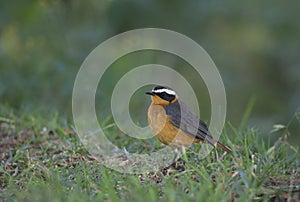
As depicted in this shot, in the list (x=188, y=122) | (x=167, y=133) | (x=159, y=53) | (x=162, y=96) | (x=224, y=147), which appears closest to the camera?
(x=224, y=147)

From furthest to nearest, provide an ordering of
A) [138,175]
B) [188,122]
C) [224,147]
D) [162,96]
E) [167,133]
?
1. [162,96]
2. [188,122]
3. [167,133]
4. [224,147]
5. [138,175]

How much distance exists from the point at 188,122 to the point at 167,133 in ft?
0.93

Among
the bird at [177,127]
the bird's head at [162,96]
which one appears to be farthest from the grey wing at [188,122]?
the bird's head at [162,96]

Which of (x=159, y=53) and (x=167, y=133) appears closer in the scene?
(x=167, y=133)

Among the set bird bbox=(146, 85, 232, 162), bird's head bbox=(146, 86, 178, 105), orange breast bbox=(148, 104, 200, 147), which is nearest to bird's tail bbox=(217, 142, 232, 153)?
bird bbox=(146, 85, 232, 162)

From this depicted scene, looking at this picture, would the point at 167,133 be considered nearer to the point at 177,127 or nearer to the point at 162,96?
the point at 177,127

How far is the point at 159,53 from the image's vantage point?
12547 millimetres

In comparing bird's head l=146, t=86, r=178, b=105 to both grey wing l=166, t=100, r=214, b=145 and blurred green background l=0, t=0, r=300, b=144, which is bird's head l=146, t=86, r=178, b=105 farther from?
blurred green background l=0, t=0, r=300, b=144

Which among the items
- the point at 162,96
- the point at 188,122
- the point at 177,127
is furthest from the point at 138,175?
the point at 162,96

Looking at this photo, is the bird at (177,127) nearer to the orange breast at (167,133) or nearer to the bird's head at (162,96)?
the orange breast at (167,133)

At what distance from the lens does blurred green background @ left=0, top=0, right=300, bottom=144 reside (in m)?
9.99

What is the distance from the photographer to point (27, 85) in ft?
32.3

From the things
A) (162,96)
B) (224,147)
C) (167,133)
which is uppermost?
(162,96)

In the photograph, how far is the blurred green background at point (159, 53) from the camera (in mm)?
9992
